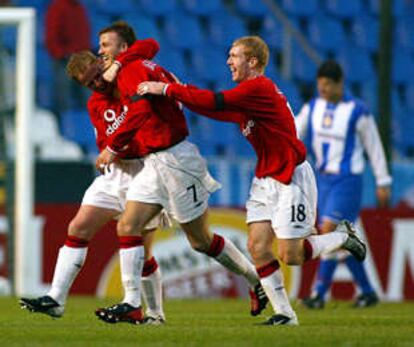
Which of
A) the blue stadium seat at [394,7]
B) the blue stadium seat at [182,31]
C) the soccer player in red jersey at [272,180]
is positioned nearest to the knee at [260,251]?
the soccer player in red jersey at [272,180]

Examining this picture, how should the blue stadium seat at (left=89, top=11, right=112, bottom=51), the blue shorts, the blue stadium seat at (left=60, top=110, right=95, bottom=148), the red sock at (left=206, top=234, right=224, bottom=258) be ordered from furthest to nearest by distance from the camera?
the blue stadium seat at (left=89, top=11, right=112, bottom=51)
the blue stadium seat at (left=60, top=110, right=95, bottom=148)
the blue shorts
the red sock at (left=206, top=234, right=224, bottom=258)

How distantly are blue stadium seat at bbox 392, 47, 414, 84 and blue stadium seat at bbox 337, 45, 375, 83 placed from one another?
0.54 metres

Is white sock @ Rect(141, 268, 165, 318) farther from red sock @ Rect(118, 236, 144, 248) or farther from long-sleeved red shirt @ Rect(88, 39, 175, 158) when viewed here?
long-sleeved red shirt @ Rect(88, 39, 175, 158)

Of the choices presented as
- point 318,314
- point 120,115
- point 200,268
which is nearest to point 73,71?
point 120,115

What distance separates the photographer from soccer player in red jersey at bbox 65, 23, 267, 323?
8.68 metres

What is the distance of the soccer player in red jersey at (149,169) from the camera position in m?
8.68

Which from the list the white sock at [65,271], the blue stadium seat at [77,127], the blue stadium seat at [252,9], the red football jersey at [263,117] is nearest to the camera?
the red football jersey at [263,117]

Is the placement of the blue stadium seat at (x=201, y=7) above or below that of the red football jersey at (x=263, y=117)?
above

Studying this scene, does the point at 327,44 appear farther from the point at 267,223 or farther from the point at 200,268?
the point at 267,223

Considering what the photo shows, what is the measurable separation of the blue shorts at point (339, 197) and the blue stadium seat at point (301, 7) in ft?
25.7

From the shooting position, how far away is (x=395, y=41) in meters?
20.9

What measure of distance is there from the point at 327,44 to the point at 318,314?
9.75 m

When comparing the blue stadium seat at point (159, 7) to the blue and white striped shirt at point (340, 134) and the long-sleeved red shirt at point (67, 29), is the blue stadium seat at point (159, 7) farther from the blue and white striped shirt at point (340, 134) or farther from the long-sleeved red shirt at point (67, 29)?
the blue and white striped shirt at point (340, 134)

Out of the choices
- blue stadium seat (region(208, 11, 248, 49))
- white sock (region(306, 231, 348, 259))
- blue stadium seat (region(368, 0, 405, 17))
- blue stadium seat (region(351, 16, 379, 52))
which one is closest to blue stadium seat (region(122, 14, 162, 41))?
blue stadium seat (region(208, 11, 248, 49))
